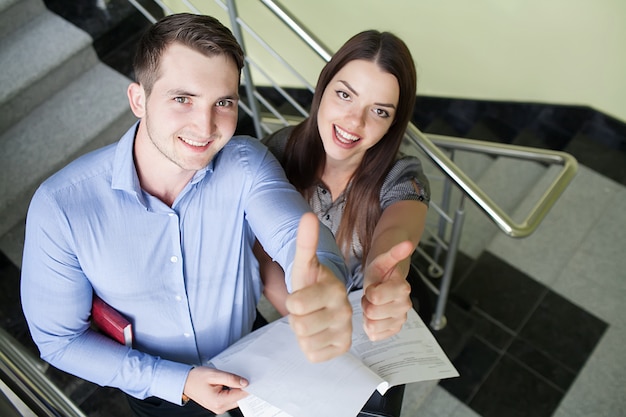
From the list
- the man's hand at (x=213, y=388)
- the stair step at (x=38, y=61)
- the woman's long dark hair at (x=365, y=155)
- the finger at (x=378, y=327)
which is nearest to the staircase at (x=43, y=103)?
the stair step at (x=38, y=61)

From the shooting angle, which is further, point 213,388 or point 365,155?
point 365,155

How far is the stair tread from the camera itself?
77.3 inches

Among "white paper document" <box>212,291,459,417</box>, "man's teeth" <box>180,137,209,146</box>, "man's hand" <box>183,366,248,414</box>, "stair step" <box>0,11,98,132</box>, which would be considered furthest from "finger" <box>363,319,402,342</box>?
"stair step" <box>0,11,98,132</box>

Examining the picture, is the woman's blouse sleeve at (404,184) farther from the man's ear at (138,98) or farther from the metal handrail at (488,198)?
the man's ear at (138,98)

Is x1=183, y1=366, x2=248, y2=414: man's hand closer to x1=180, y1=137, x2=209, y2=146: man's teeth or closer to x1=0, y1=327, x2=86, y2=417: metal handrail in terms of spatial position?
x1=0, y1=327, x2=86, y2=417: metal handrail

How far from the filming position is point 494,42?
2914 millimetres

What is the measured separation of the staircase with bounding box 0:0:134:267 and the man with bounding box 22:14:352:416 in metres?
0.72

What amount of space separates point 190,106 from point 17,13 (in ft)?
4.42

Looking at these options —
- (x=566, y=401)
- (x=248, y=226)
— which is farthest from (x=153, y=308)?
(x=566, y=401)

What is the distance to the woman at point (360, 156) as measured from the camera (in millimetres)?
1421

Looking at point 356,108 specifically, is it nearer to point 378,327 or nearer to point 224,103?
point 224,103

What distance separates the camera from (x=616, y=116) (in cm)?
298

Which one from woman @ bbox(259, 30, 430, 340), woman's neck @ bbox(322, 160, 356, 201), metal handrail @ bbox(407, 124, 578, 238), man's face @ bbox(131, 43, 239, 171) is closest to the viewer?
man's face @ bbox(131, 43, 239, 171)

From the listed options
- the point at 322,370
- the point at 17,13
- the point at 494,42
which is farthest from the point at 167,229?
the point at 494,42
